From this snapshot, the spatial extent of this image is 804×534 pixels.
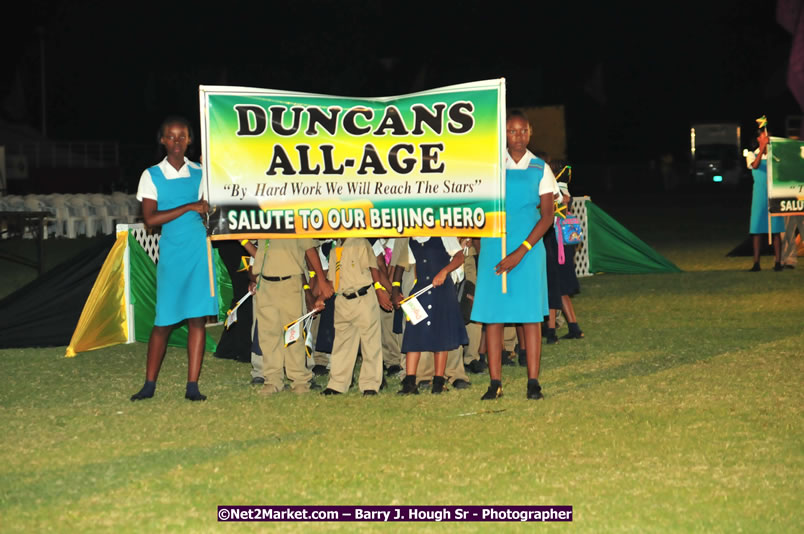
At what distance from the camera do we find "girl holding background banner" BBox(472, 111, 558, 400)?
8.34 m

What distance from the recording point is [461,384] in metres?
9.27

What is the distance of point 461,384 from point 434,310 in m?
0.67

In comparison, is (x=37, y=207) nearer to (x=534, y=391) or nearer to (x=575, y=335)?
(x=575, y=335)

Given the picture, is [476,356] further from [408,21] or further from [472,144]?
[408,21]

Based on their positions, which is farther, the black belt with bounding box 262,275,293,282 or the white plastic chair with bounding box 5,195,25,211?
the white plastic chair with bounding box 5,195,25,211

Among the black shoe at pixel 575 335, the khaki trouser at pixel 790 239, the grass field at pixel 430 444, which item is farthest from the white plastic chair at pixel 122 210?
the black shoe at pixel 575 335

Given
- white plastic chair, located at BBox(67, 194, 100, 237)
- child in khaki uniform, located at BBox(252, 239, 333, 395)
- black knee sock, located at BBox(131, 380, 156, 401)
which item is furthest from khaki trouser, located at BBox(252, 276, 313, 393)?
white plastic chair, located at BBox(67, 194, 100, 237)

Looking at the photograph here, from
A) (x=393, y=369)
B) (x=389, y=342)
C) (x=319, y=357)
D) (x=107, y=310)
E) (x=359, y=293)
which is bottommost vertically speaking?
(x=393, y=369)

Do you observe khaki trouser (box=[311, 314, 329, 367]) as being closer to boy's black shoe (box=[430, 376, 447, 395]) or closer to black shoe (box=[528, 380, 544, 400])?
boy's black shoe (box=[430, 376, 447, 395])

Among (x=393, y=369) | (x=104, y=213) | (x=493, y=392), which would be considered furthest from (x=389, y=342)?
(x=104, y=213)

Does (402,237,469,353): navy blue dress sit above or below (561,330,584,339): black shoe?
above

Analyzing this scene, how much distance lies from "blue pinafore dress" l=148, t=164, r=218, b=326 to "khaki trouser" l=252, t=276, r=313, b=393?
23.3 inches

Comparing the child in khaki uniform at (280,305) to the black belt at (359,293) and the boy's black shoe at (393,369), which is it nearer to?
the black belt at (359,293)

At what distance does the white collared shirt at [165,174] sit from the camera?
841 cm
